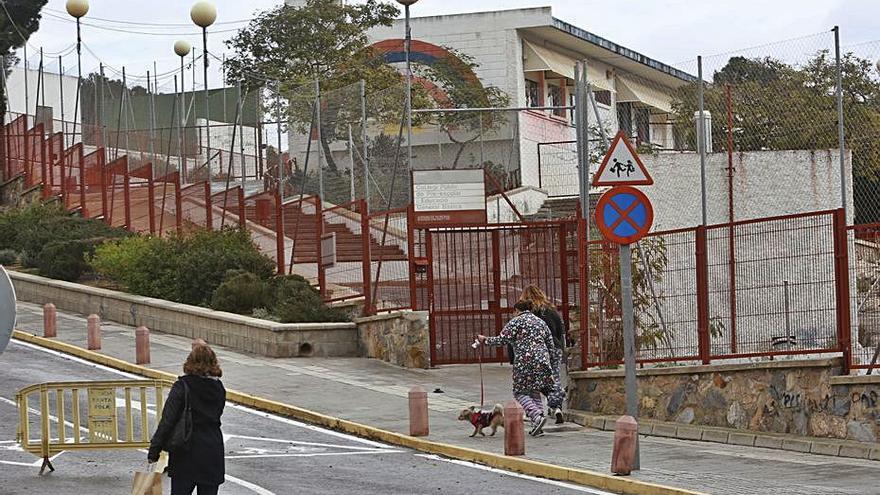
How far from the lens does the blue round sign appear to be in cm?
1385

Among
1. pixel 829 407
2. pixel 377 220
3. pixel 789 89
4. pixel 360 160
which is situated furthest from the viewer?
pixel 360 160

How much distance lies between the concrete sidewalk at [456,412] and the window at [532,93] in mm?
20303

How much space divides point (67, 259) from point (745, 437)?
1978cm

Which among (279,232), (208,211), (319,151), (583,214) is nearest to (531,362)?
(583,214)

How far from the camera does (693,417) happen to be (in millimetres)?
16516

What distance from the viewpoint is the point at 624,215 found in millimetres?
13930

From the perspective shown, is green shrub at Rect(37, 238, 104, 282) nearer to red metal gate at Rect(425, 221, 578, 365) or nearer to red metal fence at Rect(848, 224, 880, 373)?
red metal gate at Rect(425, 221, 578, 365)

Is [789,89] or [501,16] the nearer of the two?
[789,89]

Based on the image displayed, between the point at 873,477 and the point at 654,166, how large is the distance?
14.5m

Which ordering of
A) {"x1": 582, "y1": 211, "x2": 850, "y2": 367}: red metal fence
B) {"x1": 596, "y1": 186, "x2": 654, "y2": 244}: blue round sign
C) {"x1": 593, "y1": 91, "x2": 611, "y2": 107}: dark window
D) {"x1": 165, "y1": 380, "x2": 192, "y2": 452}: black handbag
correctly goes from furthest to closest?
{"x1": 593, "y1": 91, "x2": 611, "y2": 107}: dark window < {"x1": 582, "y1": 211, "x2": 850, "y2": 367}: red metal fence < {"x1": 596, "y1": 186, "x2": 654, "y2": 244}: blue round sign < {"x1": 165, "y1": 380, "x2": 192, "y2": 452}: black handbag

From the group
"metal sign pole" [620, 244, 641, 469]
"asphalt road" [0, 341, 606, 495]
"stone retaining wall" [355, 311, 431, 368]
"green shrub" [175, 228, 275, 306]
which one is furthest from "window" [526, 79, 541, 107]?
"metal sign pole" [620, 244, 641, 469]

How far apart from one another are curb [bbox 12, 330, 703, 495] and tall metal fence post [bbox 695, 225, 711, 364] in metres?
2.98

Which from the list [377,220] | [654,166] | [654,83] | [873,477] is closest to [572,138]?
[654,166]

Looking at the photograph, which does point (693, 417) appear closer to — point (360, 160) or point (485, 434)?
point (485, 434)
